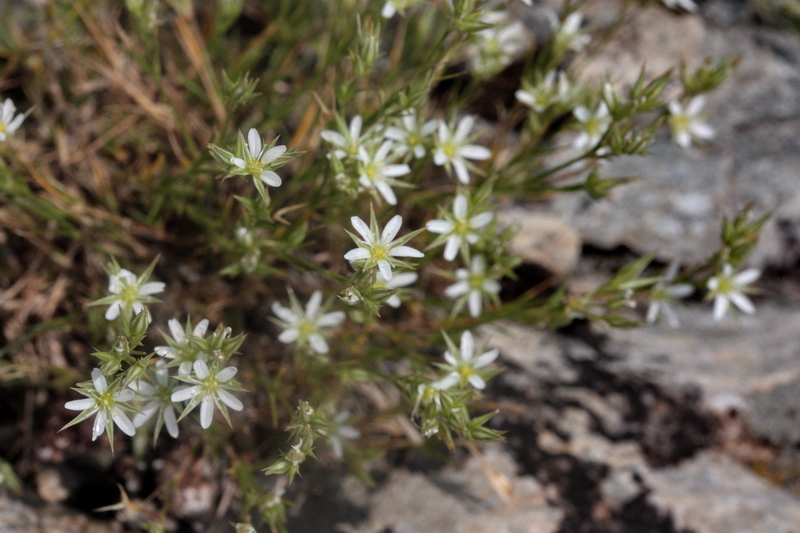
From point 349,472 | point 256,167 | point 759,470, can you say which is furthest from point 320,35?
point 759,470

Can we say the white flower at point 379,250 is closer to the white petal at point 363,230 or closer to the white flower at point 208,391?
the white petal at point 363,230

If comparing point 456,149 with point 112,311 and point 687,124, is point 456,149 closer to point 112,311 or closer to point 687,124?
point 687,124

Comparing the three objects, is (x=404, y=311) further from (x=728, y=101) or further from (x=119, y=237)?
(x=728, y=101)

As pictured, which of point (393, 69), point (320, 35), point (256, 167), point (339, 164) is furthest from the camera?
point (320, 35)

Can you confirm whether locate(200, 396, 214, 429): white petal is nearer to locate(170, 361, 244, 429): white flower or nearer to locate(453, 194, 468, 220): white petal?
locate(170, 361, 244, 429): white flower

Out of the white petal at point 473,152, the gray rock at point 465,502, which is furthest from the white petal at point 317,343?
the white petal at point 473,152

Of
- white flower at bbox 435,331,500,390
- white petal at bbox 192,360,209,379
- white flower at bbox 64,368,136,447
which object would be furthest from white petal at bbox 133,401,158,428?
white flower at bbox 435,331,500,390

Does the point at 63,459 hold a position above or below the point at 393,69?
below
